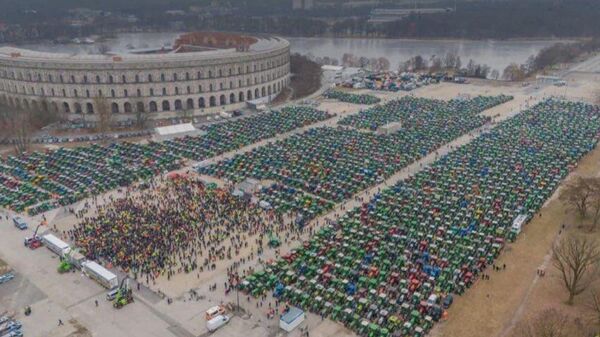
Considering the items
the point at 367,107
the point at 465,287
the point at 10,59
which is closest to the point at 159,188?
the point at 465,287

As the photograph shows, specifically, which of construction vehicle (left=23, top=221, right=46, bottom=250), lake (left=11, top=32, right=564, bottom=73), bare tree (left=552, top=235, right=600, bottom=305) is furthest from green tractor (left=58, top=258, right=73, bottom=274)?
lake (left=11, top=32, right=564, bottom=73)

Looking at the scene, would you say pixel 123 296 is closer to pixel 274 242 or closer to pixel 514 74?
pixel 274 242

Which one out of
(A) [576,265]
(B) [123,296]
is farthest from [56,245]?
(A) [576,265]

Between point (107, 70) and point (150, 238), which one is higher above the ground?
point (107, 70)

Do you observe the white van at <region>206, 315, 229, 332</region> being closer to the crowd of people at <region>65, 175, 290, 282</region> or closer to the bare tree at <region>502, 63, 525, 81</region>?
the crowd of people at <region>65, 175, 290, 282</region>

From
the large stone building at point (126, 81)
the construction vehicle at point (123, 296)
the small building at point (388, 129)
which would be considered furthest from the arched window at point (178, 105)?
the construction vehicle at point (123, 296)

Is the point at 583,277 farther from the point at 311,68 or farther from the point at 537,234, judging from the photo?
the point at 311,68
